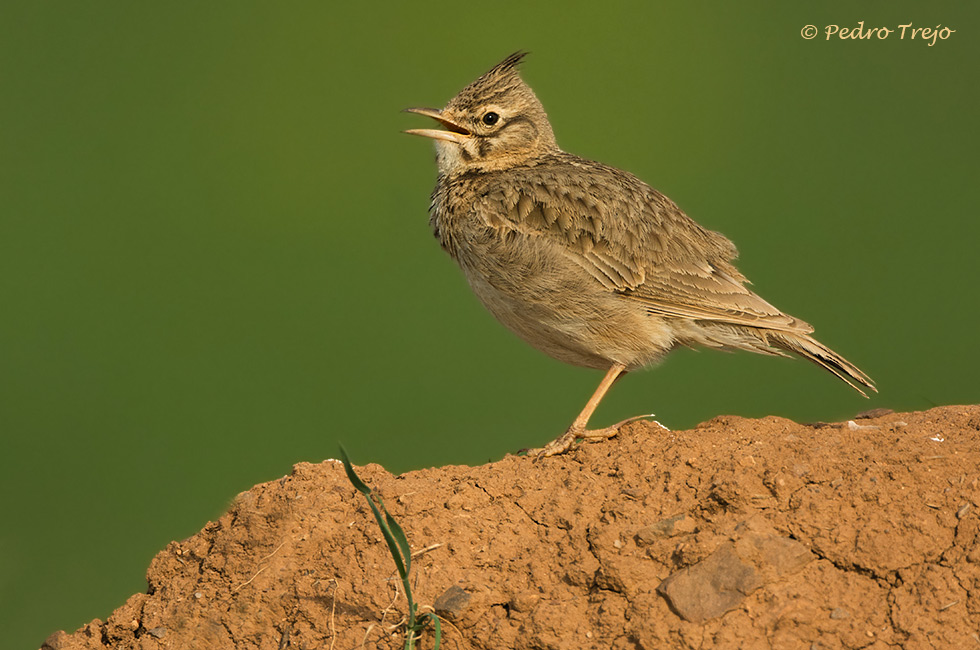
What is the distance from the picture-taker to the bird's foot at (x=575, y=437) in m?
5.89

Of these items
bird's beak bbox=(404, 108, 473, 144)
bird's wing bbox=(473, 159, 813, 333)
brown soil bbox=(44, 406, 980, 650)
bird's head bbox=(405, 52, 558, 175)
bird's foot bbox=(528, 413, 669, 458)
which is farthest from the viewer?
bird's head bbox=(405, 52, 558, 175)

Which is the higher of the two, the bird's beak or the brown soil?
the bird's beak

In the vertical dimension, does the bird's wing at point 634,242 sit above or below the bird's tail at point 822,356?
above

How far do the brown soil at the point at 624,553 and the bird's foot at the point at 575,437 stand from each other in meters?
0.61

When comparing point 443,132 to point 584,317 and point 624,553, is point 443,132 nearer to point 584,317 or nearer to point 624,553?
point 584,317

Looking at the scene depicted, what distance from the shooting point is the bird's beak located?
7445 millimetres

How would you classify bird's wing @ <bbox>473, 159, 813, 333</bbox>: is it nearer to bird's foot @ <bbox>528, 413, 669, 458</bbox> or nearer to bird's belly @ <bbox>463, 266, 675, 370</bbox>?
bird's belly @ <bbox>463, 266, 675, 370</bbox>

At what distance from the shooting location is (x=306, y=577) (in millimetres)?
4668

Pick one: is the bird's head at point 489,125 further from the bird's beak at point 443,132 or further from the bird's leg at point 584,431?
the bird's leg at point 584,431

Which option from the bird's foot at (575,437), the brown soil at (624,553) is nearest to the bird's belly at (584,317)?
the bird's foot at (575,437)

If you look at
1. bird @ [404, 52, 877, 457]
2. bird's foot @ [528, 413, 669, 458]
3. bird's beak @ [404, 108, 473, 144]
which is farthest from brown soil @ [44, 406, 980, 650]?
bird's beak @ [404, 108, 473, 144]

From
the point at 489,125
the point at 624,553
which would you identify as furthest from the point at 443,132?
the point at 624,553

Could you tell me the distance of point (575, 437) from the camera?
20.2ft

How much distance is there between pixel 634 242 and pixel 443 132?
166 cm
